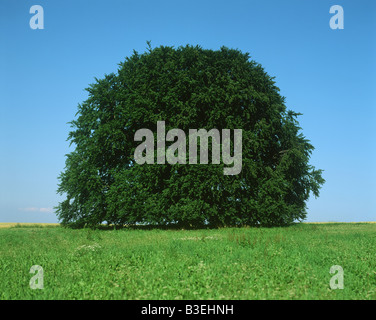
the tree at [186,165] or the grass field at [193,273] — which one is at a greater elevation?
the tree at [186,165]

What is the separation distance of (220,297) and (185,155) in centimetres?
1673

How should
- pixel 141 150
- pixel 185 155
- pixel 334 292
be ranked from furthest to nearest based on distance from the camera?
pixel 141 150 < pixel 185 155 < pixel 334 292

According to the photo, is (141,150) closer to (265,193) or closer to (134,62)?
(134,62)

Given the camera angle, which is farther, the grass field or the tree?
the tree

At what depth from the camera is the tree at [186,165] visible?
2445 cm

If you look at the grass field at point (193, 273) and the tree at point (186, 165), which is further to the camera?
the tree at point (186, 165)

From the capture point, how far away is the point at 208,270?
949cm

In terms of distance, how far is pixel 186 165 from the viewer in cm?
2428

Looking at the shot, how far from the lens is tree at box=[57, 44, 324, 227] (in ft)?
80.2

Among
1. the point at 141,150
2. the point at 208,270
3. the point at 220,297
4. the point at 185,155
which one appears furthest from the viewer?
the point at 141,150

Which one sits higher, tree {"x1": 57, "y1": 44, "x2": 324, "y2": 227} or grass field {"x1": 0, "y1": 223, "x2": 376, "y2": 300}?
tree {"x1": 57, "y1": 44, "x2": 324, "y2": 227}
